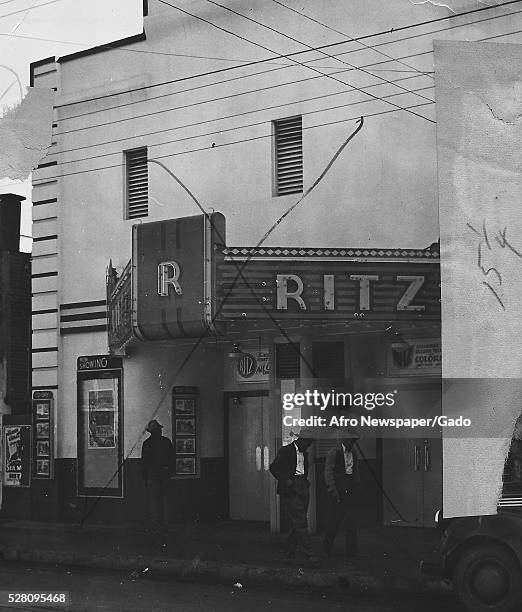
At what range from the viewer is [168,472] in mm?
9945

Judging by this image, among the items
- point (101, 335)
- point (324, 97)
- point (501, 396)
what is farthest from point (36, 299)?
point (501, 396)

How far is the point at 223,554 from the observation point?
10.4m

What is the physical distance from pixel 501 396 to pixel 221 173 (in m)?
3.09

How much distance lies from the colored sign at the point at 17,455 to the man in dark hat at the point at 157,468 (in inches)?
36.8

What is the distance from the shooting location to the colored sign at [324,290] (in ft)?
31.0

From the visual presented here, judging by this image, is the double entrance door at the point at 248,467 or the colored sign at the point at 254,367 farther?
the double entrance door at the point at 248,467

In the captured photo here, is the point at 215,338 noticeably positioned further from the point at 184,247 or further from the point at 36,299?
the point at 36,299

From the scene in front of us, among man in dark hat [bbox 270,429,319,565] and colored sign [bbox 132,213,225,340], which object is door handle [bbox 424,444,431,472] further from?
colored sign [bbox 132,213,225,340]

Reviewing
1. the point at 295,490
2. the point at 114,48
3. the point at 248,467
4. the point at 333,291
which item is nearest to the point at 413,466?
the point at 333,291

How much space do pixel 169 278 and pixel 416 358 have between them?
214 cm

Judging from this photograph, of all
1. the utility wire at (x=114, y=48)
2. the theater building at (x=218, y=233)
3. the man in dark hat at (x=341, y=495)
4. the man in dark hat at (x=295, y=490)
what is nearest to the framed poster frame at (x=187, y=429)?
the theater building at (x=218, y=233)

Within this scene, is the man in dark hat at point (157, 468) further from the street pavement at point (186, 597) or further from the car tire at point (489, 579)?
the car tire at point (489, 579)

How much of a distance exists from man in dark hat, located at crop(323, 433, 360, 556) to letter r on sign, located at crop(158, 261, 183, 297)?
6.16ft

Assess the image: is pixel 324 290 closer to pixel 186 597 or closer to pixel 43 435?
pixel 43 435
